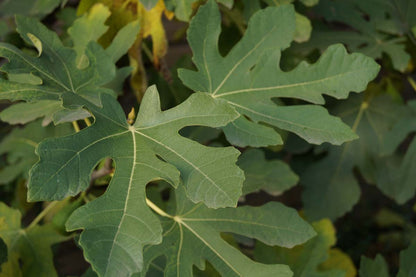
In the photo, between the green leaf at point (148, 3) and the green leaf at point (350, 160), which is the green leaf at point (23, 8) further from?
the green leaf at point (350, 160)

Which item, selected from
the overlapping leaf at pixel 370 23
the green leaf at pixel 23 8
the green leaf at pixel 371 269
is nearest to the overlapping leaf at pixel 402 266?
the green leaf at pixel 371 269

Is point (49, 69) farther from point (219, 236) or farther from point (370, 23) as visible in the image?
point (370, 23)

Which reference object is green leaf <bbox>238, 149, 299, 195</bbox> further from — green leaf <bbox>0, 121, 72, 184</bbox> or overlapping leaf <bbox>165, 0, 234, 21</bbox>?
green leaf <bbox>0, 121, 72, 184</bbox>

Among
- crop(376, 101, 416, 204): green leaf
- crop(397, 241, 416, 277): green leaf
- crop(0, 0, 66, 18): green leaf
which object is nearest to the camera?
crop(397, 241, 416, 277): green leaf

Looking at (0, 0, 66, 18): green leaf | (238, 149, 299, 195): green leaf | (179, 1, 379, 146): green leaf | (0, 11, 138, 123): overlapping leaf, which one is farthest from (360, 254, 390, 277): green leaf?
(0, 0, 66, 18): green leaf

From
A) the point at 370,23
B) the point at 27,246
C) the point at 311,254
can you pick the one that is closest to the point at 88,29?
the point at 27,246

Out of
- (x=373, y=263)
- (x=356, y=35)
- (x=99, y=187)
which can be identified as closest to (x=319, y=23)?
(x=356, y=35)

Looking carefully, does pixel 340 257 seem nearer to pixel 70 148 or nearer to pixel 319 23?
pixel 319 23

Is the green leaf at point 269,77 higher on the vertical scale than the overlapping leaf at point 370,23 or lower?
higher
